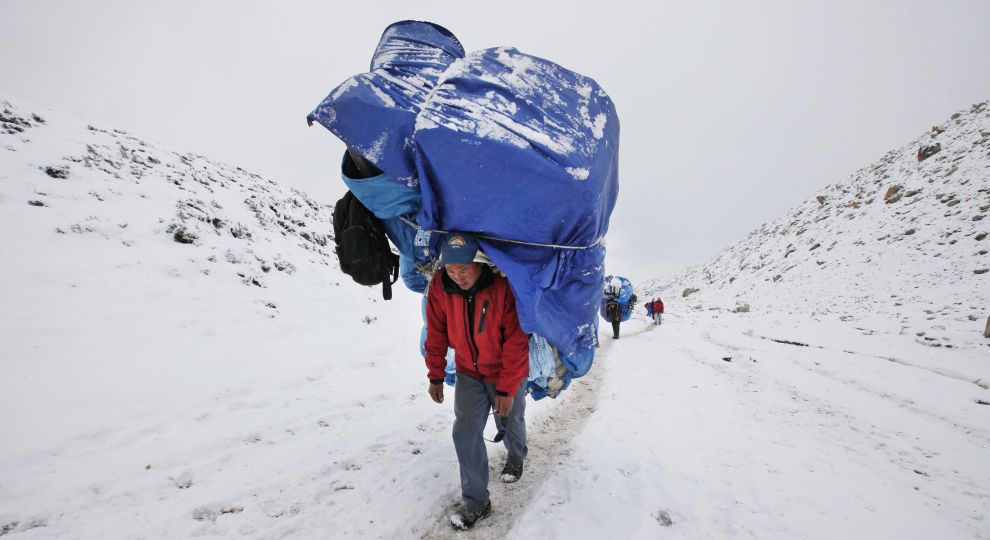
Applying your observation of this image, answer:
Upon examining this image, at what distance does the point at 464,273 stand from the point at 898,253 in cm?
2570

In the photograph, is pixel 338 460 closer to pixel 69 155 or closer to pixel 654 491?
pixel 654 491

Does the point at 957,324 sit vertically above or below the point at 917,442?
above

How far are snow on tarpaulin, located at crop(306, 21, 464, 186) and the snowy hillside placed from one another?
1319cm

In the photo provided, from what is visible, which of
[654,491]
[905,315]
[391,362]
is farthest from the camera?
[905,315]

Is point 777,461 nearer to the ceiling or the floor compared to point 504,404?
nearer to the floor

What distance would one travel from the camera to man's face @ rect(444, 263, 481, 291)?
250 centimetres

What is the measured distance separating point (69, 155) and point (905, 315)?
2498 centimetres

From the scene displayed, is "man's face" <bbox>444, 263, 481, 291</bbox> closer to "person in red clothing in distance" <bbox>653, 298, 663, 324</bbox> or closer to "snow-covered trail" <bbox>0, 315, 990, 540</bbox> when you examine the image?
"snow-covered trail" <bbox>0, 315, 990, 540</bbox>

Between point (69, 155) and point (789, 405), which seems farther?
point (69, 155)

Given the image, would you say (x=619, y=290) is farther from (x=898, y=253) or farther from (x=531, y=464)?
(x=898, y=253)

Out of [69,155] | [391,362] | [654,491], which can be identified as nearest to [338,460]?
[654,491]

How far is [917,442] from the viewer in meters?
4.09

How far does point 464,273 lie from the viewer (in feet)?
8.29

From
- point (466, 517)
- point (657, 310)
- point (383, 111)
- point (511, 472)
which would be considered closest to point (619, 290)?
point (511, 472)
